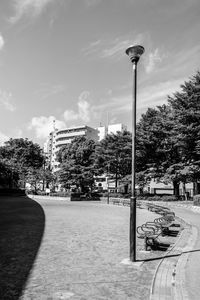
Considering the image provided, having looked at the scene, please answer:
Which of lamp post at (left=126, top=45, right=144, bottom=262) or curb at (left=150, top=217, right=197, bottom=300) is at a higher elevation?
lamp post at (left=126, top=45, right=144, bottom=262)

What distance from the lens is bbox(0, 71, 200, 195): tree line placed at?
31203 millimetres

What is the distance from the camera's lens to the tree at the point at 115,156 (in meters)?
42.5

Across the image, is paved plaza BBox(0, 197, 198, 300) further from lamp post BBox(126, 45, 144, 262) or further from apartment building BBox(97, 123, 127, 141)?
apartment building BBox(97, 123, 127, 141)

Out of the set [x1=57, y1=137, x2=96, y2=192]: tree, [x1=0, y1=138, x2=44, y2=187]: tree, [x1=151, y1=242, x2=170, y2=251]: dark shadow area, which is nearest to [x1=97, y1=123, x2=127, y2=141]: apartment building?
[x1=0, y1=138, x2=44, y2=187]: tree

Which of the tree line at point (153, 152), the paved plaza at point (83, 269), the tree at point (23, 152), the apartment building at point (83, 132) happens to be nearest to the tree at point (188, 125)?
the tree line at point (153, 152)

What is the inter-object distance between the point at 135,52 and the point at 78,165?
4004cm

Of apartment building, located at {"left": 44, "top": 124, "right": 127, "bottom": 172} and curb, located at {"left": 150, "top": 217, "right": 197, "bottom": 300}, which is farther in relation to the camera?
apartment building, located at {"left": 44, "top": 124, "right": 127, "bottom": 172}

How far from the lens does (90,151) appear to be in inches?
1951

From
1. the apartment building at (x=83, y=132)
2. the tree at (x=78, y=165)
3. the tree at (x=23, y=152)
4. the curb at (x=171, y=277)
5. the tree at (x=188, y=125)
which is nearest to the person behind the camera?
the curb at (x=171, y=277)

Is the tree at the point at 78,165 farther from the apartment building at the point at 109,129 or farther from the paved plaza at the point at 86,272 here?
the apartment building at the point at 109,129

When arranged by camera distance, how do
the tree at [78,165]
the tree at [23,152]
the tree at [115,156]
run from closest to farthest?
the tree at [115,156] → the tree at [78,165] → the tree at [23,152]

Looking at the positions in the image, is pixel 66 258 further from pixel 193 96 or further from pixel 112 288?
pixel 193 96

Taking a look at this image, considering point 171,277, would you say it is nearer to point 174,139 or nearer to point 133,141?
point 133,141

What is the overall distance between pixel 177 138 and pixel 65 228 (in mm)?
21770
